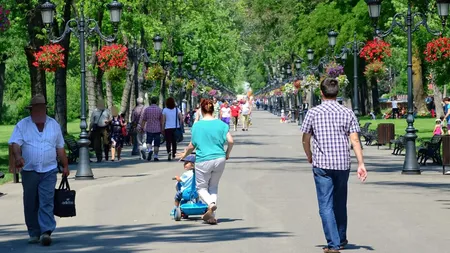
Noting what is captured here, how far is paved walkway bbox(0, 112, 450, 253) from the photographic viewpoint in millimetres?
12141

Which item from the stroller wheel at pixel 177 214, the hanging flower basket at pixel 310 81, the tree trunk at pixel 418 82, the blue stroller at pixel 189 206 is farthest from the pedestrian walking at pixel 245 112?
the stroller wheel at pixel 177 214

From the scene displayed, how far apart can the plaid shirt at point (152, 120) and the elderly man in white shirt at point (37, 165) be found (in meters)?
17.2

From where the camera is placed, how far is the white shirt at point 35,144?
1238 cm

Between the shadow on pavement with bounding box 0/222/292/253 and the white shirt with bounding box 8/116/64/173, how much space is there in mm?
900

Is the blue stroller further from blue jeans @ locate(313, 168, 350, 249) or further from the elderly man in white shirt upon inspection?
blue jeans @ locate(313, 168, 350, 249)

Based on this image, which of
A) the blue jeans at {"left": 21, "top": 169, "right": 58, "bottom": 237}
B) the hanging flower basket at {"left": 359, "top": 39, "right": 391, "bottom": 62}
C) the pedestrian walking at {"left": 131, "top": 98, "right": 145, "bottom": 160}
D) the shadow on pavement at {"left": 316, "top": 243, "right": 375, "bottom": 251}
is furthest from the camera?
the hanging flower basket at {"left": 359, "top": 39, "right": 391, "bottom": 62}

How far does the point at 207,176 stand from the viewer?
14273mm

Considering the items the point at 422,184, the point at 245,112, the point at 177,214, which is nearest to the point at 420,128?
the point at 245,112

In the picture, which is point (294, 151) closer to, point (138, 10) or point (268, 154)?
point (268, 154)

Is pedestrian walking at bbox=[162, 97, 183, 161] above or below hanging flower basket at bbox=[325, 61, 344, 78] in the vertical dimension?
below

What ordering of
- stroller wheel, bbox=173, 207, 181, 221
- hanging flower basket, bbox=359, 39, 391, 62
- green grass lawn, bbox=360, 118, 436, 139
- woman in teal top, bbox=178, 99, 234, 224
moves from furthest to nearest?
green grass lawn, bbox=360, 118, 436, 139 → hanging flower basket, bbox=359, 39, 391, 62 → stroller wheel, bbox=173, 207, 181, 221 → woman in teal top, bbox=178, 99, 234, 224

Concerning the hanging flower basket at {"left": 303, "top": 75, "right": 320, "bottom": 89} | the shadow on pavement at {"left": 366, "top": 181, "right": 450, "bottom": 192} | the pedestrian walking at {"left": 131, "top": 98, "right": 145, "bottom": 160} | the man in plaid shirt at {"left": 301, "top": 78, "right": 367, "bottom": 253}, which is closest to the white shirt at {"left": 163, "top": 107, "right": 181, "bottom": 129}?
the pedestrian walking at {"left": 131, "top": 98, "right": 145, "bottom": 160}

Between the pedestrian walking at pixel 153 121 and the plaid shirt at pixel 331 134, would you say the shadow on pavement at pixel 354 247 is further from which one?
the pedestrian walking at pixel 153 121

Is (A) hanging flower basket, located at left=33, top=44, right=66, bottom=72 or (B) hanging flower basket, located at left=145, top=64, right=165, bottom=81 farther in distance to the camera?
(B) hanging flower basket, located at left=145, top=64, right=165, bottom=81
